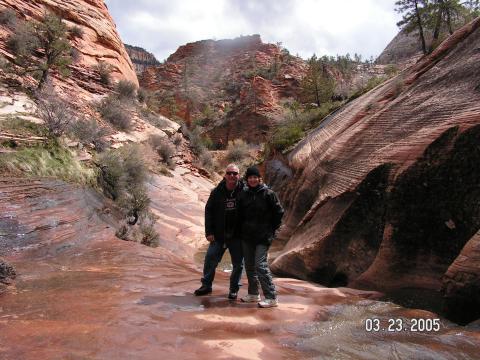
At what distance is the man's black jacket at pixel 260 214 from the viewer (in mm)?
4617

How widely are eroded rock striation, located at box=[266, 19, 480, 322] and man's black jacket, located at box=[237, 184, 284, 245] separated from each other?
2.24 m

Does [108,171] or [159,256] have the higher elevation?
[108,171]

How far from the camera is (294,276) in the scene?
788 cm

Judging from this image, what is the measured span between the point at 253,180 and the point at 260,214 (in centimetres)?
43

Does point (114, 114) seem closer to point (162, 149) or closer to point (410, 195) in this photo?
point (162, 149)

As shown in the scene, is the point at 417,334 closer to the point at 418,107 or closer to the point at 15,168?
the point at 418,107

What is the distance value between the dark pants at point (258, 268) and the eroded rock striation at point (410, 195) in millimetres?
2147

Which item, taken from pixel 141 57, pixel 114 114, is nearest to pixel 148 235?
pixel 114 114

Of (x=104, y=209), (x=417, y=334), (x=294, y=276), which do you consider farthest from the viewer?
(x=104, y=209)

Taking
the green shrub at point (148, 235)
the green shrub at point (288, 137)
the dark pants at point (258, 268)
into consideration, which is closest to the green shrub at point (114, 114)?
the green shrub at point (288, 137)

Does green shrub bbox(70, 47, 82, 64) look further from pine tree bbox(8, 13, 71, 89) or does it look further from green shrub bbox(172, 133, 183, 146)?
green shrub bbox(172, 133, 183, 146)

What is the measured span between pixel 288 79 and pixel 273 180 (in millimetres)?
37259

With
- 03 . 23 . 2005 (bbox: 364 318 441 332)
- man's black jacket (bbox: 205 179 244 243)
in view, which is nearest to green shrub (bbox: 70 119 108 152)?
man's black jacket (bbox: 205 179 244 243)

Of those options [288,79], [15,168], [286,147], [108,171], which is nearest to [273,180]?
[286,147]
